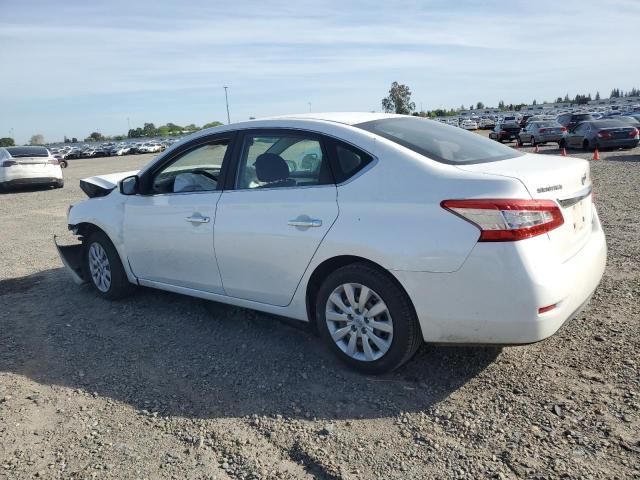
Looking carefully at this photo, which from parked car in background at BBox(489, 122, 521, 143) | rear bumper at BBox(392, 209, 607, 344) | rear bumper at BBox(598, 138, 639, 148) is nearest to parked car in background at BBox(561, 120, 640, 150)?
rear bumper at BBox(598, 138, 639, 148)

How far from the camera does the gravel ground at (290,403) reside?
2.84 m

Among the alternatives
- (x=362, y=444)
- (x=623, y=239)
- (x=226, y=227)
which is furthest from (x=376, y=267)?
(x=623, y=239)

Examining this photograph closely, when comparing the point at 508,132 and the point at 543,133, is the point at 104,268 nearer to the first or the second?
the point at 543,133

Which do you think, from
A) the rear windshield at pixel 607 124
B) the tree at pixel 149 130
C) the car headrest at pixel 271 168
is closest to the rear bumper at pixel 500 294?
the car headrest at pixel 271 168

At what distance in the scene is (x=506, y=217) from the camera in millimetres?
3016

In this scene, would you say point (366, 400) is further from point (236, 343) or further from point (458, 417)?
point (236, 343)

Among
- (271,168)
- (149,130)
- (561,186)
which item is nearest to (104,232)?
(271,168)

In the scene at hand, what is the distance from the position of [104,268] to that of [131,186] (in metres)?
0.99

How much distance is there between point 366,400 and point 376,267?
0.82 meters

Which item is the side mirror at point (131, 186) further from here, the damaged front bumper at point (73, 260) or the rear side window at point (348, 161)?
the rear side window at point (348, 161)

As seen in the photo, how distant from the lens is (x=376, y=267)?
3471 millimetres

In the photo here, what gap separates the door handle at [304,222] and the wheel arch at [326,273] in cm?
25

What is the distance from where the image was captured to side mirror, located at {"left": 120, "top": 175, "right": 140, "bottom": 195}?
496 centimetres

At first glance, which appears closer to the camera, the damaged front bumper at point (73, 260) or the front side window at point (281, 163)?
the front side window at point (281, 163)
